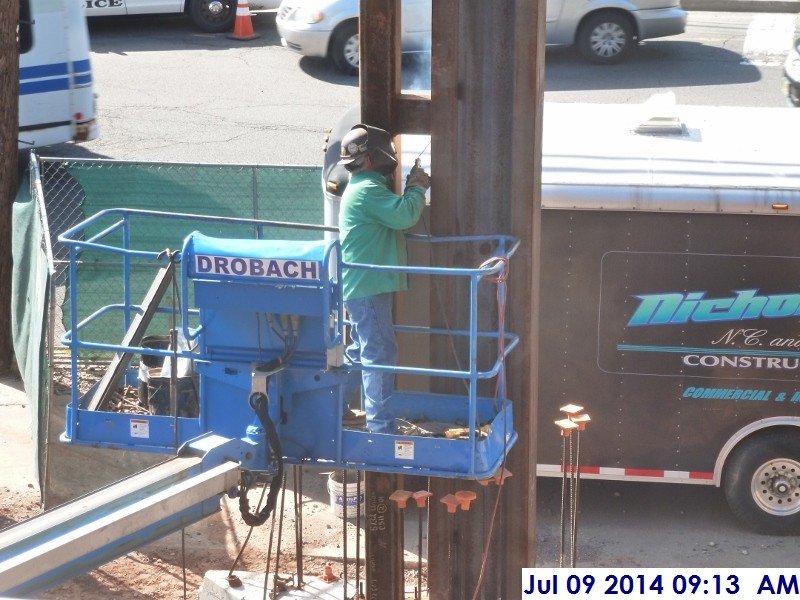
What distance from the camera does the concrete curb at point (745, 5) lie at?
22.1 meters

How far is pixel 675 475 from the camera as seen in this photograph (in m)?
8.70

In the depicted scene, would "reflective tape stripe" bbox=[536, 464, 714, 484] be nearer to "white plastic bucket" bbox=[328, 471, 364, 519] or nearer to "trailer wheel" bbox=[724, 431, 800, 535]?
"trailer wheel" bbox=[724, 431, 800, 535]

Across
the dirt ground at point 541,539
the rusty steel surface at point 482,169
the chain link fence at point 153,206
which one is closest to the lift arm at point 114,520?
the rusty steel surface at point 482,169

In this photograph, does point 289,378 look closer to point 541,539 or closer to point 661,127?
point 541,539

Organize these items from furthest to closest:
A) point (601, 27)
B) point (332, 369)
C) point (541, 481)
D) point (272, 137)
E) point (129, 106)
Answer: point (601, 27) < point (129, 106) < point (272, 137) < point (541, 481) < point (332, 369)

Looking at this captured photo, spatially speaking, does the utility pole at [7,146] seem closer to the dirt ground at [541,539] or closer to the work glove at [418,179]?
the dirt ground at [541,539]

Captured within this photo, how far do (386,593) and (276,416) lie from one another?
1393 millimetres

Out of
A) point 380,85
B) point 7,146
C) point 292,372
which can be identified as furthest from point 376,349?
point 7,146

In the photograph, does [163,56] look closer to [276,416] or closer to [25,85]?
[25,85]

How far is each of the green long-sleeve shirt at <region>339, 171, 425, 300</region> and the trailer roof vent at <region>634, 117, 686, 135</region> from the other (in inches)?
130

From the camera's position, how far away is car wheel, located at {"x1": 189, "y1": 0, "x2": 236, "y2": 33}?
2136 cm

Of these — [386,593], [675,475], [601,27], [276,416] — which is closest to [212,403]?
[276,416]

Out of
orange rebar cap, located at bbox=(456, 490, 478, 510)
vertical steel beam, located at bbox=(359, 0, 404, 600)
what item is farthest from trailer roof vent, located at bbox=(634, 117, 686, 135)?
orange rebar cap, located at bbox=(456, 490, 478, 510)

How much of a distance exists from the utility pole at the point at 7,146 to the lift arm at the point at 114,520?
6669 millimetres
